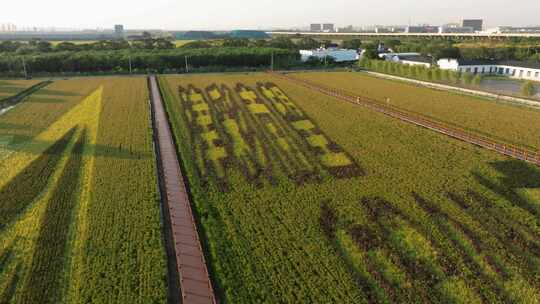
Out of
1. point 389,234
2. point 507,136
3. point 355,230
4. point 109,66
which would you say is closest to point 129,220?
point 355,230

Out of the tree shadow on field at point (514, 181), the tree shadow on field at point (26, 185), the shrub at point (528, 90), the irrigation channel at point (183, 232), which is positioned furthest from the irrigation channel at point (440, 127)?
the tree shadow on field at point (26, 185)

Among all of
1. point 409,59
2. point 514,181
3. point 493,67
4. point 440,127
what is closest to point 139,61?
point 409,59

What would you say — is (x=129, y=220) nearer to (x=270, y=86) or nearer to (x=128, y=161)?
(x=128, y=161)

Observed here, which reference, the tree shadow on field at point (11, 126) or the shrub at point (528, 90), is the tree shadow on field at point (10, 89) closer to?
the tree shadow on field at point (11, 126)

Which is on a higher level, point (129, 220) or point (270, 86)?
point (270, 86)

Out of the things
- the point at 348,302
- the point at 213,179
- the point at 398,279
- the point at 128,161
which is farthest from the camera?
the point at 128,161

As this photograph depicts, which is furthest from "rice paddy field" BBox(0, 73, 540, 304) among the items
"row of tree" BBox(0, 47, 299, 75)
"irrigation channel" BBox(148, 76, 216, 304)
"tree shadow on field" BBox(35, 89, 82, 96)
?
"row of tree" BBox(0, 47, 299, 75)
